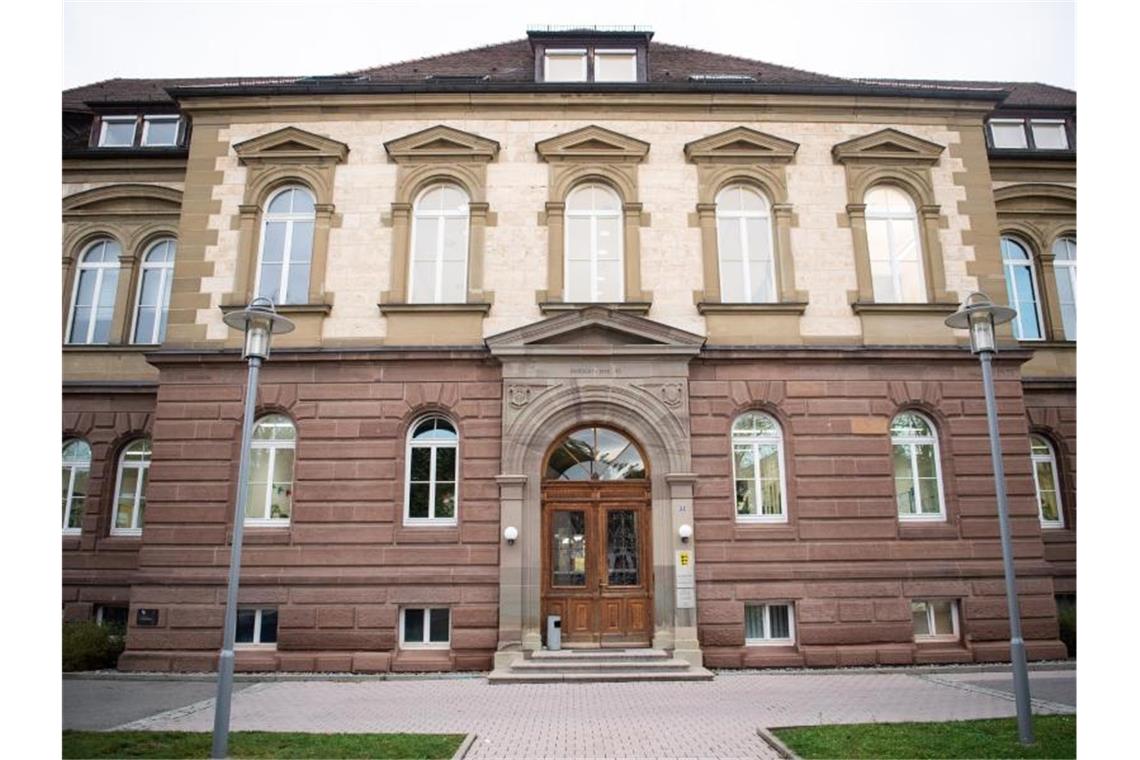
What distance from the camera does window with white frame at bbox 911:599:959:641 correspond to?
41.5ft

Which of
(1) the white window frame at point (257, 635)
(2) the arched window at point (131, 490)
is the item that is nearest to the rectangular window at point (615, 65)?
(1) the white window frame at point (257, 635)

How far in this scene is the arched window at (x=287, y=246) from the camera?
13.9m

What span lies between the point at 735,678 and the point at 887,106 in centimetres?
1105

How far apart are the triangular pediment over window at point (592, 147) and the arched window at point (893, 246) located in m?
4.55

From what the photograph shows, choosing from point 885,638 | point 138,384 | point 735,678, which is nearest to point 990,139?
point 885,638

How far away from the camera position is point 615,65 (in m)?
15.2

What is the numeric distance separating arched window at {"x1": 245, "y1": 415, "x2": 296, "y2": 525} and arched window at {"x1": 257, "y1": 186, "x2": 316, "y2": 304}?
238 cm

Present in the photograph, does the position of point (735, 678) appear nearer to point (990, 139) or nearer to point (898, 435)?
point (898, 435)

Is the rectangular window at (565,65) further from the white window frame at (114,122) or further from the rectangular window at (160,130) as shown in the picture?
the white window frame at (114,122)

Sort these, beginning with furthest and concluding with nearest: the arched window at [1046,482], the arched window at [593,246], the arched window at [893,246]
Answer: the arched window at [1046,482] < the arched window at [893,246] < the arched window at [593,246]

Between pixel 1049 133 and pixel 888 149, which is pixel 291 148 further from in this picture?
pixel 1049 133

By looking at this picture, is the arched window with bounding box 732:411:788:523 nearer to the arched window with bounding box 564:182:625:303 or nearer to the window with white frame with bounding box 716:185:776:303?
the window with white frame with bounding box 716:185:776:303

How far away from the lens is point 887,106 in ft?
47.8

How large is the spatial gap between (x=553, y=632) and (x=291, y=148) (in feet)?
33.4
